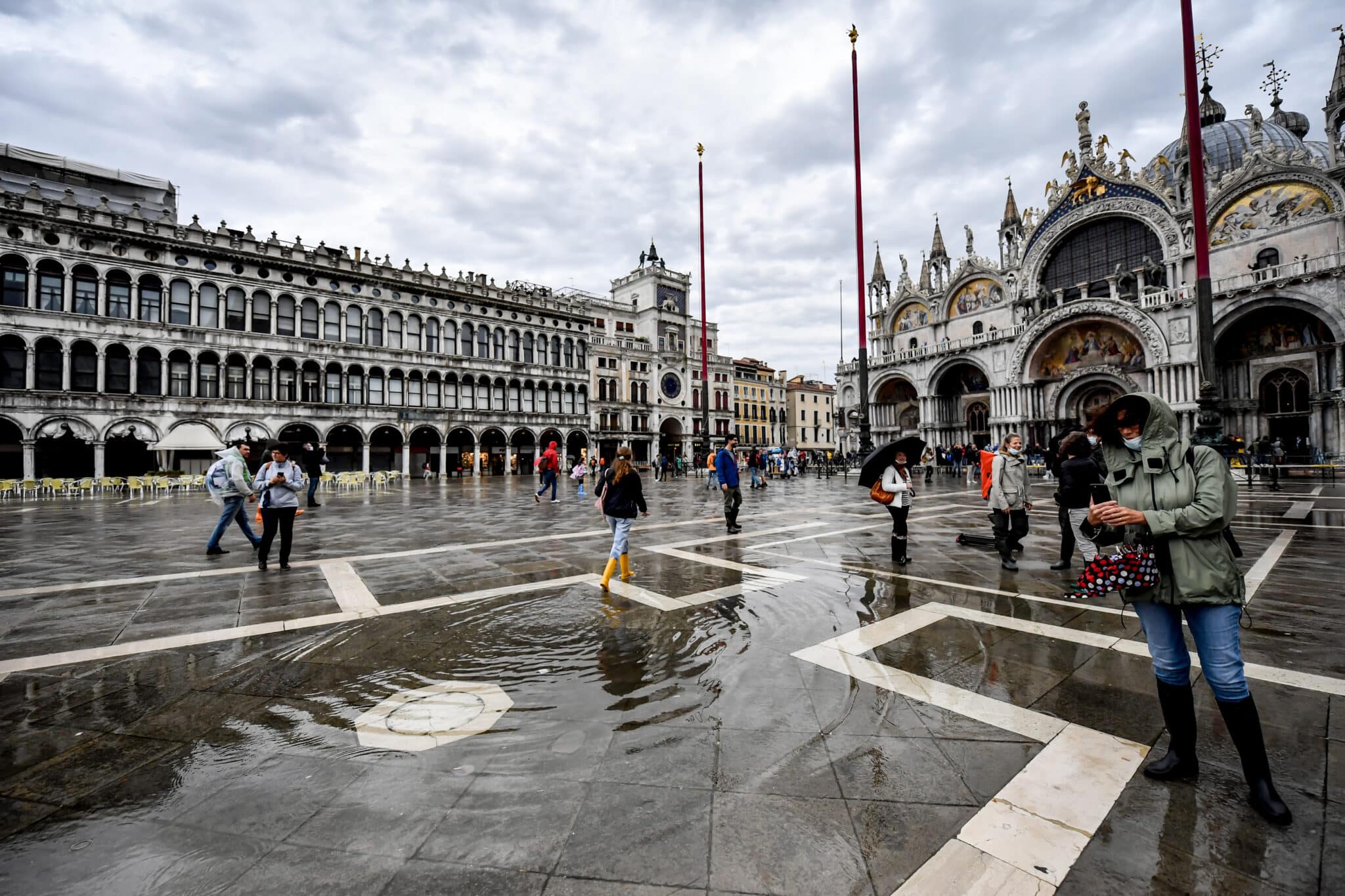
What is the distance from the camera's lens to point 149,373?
103ft

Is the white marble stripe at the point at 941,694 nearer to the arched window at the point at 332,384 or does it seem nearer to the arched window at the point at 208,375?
the arched window at the point at 208,375

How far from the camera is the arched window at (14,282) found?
27844 millimetres

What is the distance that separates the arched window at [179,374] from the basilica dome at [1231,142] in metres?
58.1

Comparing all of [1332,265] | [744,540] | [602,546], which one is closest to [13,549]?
[602,546]

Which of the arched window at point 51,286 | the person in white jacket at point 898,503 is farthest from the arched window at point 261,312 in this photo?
the person in white jacket at point 898,503

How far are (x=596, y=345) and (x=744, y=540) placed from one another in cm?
4734

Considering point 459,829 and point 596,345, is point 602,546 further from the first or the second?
point 596,345

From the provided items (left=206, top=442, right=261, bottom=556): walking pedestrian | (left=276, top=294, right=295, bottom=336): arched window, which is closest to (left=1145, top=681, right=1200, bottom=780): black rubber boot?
(left=206, top=442, right=261, bottom=556): walking pedestrian

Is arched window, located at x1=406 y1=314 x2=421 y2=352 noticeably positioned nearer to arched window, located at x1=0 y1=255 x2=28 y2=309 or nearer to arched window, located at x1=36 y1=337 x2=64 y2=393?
arched window, located at x1=36 y1=337 x2=64 y2=393

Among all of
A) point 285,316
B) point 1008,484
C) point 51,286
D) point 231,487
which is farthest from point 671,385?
point 1008,484

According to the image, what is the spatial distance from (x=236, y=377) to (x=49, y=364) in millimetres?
7621

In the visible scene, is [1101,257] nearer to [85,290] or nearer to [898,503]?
[898,503]

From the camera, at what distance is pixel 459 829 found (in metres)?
2.24

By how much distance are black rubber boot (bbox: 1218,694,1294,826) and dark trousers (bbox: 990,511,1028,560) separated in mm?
5021
